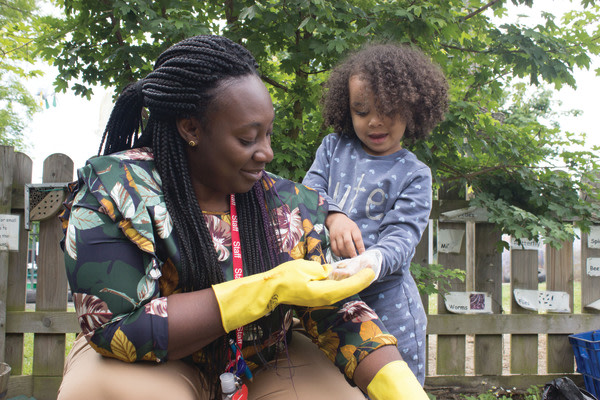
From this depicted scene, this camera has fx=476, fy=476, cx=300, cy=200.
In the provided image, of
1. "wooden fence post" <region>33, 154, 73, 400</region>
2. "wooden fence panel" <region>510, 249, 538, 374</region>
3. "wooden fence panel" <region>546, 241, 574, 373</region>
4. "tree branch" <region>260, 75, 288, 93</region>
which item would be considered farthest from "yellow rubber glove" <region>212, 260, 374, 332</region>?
"wooden fence panel" <region>546, 241, 574, 373</region>

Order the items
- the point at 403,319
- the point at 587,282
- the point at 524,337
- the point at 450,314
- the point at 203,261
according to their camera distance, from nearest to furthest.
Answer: the point at 203,261 → the point at 403,319 → the point at 450,314 → the point at 524,337 → the point at 587,282

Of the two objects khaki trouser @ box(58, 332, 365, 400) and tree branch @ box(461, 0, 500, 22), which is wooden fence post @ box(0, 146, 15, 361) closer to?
khaki trouser @ box(58, 332, 365, 400)

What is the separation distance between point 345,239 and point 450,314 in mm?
2562

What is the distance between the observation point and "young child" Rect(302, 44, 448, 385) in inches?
68.8

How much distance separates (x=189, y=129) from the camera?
147 cm

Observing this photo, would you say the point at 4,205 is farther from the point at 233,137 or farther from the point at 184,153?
the point at 233,137

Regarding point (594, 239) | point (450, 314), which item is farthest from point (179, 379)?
point (594, 239)

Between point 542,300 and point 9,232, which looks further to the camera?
point 542,300

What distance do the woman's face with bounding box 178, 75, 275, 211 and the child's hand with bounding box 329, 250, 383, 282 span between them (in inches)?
15.0

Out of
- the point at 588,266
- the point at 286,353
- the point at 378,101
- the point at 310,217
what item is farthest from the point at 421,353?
the point at 588,266

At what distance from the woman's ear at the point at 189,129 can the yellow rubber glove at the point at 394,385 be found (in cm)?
88

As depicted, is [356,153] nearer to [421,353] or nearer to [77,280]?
[421,353]

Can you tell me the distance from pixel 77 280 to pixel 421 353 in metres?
1.28

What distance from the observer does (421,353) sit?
1.86m
